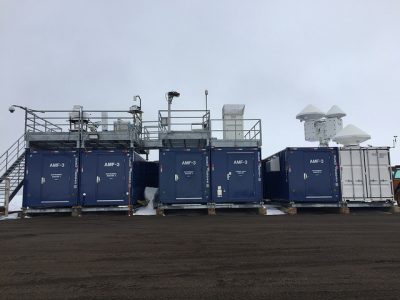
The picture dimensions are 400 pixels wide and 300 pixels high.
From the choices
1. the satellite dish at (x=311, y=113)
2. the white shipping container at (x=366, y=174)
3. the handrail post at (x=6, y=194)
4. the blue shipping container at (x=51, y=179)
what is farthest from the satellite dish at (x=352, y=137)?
the handrail post at (x=6, y=194)

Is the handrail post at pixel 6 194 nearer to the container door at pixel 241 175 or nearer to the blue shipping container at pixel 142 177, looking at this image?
the blue shipping container at pixel 142 177

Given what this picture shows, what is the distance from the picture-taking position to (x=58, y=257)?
240 inches

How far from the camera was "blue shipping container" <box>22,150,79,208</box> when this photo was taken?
572 inches

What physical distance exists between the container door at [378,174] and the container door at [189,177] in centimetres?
701

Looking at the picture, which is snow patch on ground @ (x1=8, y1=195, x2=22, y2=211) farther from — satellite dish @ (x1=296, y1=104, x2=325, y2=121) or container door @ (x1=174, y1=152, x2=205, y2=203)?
satellite dish @ (x1=296, y1=104, x2=325, y2=121)

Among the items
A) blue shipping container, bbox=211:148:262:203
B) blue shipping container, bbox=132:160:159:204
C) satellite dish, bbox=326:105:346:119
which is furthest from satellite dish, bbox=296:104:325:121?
blue shipping container, bbox=132:160:159:204

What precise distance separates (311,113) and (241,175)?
10.4m

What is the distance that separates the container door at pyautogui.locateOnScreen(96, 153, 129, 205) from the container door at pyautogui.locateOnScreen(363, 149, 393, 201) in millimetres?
10169

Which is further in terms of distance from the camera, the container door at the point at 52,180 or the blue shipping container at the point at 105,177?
the blue shipping container at the point at 105,177

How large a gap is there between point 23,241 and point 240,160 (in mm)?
9158

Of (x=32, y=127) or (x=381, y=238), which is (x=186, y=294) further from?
(x=32, y=127)

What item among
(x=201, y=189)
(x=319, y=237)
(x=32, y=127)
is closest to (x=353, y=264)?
(x=319, y=237)

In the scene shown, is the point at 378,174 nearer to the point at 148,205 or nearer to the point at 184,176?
the point at 184,176

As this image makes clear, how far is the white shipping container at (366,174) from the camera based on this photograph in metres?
14.9
